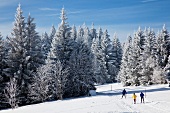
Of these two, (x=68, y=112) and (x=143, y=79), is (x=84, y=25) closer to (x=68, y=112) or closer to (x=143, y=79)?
(x=143, y=79)

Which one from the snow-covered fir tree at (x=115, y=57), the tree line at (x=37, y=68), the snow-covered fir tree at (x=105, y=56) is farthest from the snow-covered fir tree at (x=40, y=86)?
the snow-covered fir tree at (x=115, y=57)

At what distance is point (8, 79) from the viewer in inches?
1663

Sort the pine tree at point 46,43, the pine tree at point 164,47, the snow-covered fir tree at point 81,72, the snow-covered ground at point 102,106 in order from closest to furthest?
the snow-covered ground at point 102,106
the snow-covered fir tree at point 81,72
the pine tree at point 164,47
the pine tree at point 46,43

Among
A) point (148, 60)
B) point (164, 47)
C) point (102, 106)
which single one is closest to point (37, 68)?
point (102, 106)

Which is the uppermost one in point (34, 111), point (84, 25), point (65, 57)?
point (84, 25)

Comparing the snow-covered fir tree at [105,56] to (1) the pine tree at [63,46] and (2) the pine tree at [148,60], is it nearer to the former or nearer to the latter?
(2) the pine tree at [148,60]

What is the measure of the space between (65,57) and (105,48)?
33684 mm

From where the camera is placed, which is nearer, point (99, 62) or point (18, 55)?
point (18, 55)

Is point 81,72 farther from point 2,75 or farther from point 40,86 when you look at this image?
point 2,75

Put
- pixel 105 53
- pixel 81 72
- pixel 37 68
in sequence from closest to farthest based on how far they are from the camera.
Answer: pixel 37 68 < pixel 81 72 < pixel 105 53

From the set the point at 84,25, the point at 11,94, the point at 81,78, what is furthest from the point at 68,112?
the point at 84,25

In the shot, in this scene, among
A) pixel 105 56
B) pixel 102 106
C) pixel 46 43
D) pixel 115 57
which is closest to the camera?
pixel 102 106

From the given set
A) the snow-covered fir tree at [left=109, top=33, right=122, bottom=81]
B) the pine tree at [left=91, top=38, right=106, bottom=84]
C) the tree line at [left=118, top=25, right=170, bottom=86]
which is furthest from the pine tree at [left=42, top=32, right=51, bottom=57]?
the tree line at [left=118, top=25, right=170, bottom=86]

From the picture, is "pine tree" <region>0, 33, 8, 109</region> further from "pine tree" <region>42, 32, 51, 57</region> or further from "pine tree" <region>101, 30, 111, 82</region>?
"pine tree" <region>101, 30, 111, 82</region>
